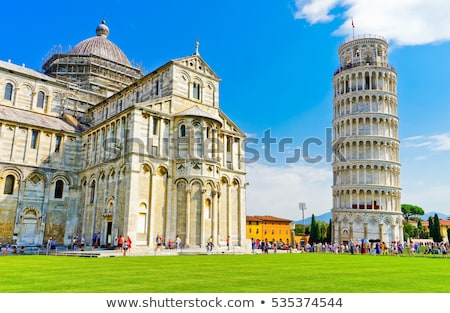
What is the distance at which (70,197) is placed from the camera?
126ft

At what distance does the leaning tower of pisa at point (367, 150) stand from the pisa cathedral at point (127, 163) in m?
29.5

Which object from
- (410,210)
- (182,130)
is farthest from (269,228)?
(182,130)

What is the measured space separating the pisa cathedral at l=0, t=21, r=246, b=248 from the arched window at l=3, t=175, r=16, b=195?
0.08 m

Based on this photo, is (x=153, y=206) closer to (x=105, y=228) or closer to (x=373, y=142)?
(x=105, y=228)

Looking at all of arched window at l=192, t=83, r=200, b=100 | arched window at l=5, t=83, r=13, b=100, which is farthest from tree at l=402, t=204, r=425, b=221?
arched window at l=5, t=83, r=13, b=100

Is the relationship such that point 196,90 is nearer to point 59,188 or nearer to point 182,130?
point 182,130

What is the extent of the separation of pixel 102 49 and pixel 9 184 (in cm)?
2577

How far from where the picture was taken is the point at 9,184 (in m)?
35.3

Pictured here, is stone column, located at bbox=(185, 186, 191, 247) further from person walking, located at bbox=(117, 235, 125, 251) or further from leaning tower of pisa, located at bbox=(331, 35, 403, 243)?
leaning tower of pisa, located at bbox=(331, 35, 403, 243)

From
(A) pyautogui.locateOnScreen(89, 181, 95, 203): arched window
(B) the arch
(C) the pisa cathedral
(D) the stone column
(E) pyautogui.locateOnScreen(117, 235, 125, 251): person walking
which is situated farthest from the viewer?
(B) the arch

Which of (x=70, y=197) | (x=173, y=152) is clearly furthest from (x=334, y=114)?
(x=70, y=197)

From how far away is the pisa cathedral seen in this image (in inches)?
1235

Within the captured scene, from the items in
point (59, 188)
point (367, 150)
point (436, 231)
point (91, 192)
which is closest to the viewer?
point (91, 192)

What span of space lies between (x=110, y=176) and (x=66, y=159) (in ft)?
28.6
